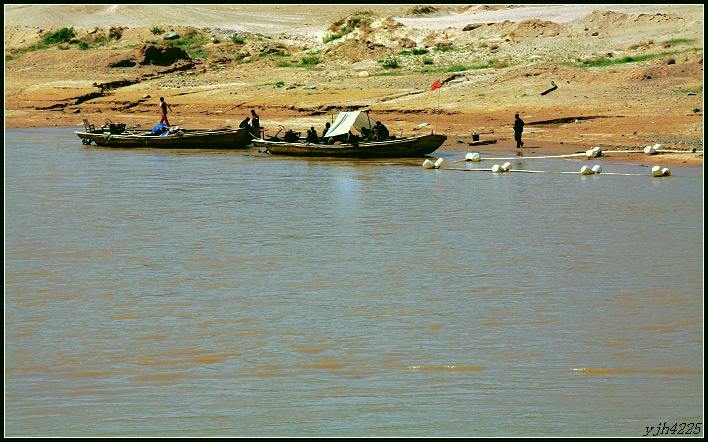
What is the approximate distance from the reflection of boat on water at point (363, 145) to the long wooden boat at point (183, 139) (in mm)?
3313

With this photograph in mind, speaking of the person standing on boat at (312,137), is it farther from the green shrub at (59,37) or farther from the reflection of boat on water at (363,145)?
the green shrub at (59,37)

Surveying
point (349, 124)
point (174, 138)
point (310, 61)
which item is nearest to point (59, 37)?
point (310, 61)

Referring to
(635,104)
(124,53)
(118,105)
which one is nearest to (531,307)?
(635,104)

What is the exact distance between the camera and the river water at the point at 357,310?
7922 millimetres

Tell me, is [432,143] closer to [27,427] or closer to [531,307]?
[531,307]

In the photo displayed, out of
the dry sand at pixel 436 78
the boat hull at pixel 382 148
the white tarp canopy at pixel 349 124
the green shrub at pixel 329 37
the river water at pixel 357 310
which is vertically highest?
the green shrub at pixel 329 37

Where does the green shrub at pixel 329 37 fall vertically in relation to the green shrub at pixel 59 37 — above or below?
below

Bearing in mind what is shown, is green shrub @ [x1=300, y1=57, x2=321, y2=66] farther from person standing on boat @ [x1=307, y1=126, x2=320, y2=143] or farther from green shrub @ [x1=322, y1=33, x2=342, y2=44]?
person standing on boat @ [x1=307, y1=126, x2=320, y2=143]

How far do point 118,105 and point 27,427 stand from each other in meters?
33.0

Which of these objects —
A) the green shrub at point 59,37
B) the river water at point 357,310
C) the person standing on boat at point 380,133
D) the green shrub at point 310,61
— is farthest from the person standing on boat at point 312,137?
the green shrub at point 59,37

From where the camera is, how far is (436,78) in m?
35.2

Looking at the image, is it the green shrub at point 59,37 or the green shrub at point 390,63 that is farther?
the green shrub at point 59,37

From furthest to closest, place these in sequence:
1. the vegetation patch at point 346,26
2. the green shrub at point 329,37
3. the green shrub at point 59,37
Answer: the green shrub at point 59,37 < the vegetation patch at point 346,26 < the green shrub at point 329,37

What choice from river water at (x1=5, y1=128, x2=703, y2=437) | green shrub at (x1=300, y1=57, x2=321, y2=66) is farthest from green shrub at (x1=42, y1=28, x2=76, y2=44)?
river water at (x1=5, y1=128, x2=703, y2=437)
